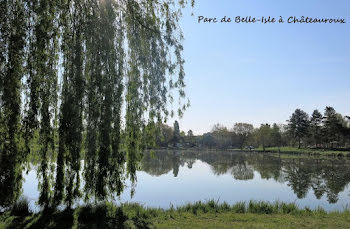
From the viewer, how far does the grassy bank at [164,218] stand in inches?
243

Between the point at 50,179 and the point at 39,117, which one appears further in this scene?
the point at 50,179

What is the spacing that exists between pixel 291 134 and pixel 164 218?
63.4 m

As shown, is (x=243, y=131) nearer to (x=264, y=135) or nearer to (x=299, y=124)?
(x=264, y=135)

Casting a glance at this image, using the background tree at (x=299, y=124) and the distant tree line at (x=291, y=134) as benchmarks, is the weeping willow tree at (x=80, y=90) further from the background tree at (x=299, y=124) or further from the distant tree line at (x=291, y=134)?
the background tree at (x=299, y=124)

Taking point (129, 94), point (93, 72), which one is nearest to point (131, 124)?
point (129, 94)

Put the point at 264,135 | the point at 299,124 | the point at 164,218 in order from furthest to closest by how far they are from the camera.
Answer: the point at 264,135, the point at 299,124, the point at 164,218

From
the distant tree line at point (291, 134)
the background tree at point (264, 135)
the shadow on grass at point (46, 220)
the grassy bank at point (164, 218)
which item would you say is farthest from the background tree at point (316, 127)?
the shadow on grass at point (46, 220)

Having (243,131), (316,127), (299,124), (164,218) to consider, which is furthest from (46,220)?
(243,131)

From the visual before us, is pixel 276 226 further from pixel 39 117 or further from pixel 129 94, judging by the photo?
pixel 39 117

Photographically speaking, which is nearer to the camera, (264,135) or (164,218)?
(164,218)

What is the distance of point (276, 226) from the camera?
642 centimetres

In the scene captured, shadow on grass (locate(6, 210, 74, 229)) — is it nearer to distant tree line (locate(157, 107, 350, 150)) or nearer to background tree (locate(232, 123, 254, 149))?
distant tree line (locate(157, 107, 350, 150))

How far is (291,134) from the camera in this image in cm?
6444

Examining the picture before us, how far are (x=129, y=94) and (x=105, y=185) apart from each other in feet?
6.99
